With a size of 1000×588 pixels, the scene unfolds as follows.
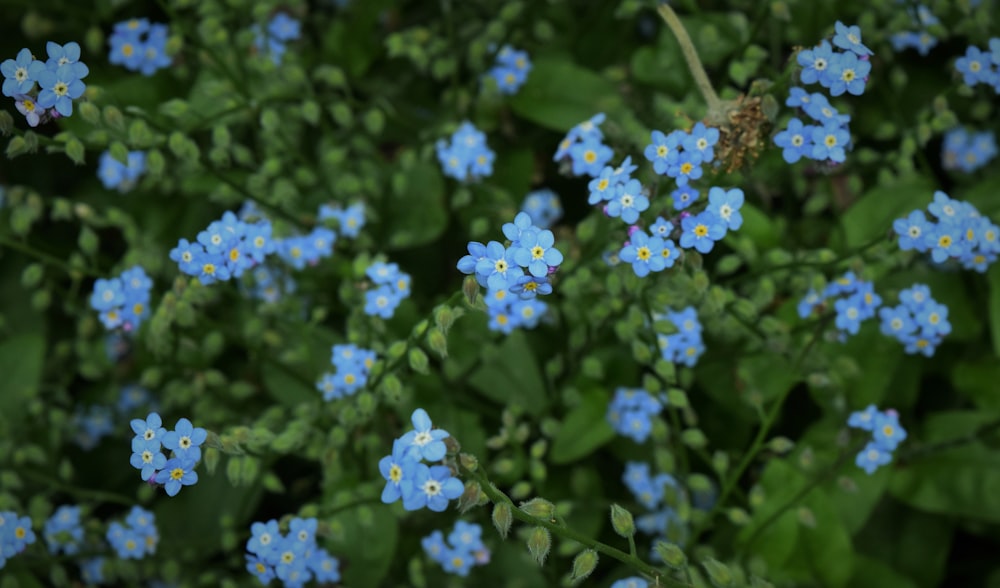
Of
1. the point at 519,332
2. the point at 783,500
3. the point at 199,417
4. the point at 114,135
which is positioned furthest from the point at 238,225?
the point at 783,500

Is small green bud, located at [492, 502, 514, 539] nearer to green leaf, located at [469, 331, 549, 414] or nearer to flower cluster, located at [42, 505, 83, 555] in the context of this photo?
green leaf, located at [469, 331, 549, 414]

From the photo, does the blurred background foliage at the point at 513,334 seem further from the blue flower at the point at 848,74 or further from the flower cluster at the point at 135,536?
the blue flower at the point at 848,74

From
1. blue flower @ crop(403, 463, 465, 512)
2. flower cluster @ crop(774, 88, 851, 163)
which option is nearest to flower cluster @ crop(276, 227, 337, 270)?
blue flower @ crop(403, 463, 465, 512)

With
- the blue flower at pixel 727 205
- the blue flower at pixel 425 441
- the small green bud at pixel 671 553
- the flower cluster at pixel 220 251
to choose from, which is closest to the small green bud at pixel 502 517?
the blue flower at pixel 425 441

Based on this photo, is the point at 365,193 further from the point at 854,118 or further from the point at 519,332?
the point at 854,118

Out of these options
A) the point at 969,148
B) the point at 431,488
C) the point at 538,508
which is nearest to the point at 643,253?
the point at 538,508

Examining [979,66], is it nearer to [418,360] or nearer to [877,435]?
[877,435]

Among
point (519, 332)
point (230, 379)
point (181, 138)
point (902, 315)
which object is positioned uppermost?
point (181, 138)
